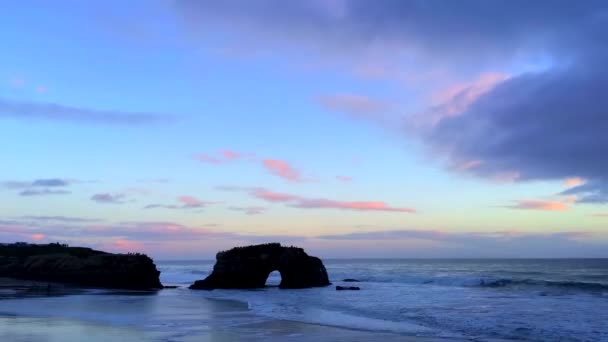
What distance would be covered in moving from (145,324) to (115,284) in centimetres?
3324

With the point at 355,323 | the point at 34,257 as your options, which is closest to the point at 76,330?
the point at 355,323

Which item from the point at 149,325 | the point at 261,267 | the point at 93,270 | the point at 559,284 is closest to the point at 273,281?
the point at 261,267

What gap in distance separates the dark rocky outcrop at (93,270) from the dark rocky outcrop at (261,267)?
5.72m

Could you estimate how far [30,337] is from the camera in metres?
18.7

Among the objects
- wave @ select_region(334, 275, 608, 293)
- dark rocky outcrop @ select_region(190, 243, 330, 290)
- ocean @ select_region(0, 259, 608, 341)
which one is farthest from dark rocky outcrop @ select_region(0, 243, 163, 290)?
wave @ select_region(334, 275, 608, 293)

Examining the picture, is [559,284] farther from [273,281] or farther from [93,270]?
[93,270]

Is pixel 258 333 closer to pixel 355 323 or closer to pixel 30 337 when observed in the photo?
pixel 355 323

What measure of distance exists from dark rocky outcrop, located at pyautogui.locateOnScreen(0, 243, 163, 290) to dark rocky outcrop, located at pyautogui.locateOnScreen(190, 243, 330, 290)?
572 cm

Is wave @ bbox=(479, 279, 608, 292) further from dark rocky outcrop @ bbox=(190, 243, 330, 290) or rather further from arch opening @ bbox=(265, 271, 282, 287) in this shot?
arch opening @ bbox=(265, 271, 282, 287)

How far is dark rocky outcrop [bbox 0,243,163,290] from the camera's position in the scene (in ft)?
180


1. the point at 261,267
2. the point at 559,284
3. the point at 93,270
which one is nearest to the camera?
the point at 559,284

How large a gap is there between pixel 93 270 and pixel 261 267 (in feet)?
56.4

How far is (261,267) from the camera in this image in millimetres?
Answer: 59094

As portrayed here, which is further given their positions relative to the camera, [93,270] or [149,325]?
[93,270]
